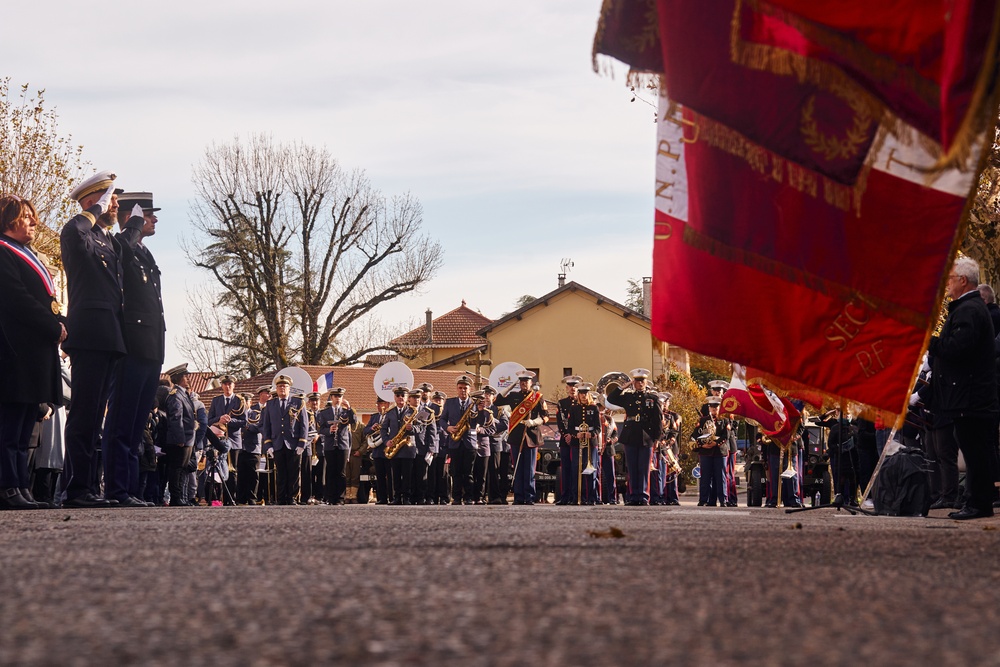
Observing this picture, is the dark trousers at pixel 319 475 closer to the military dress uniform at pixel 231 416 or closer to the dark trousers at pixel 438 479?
the military dress uniform at pixel 231 416

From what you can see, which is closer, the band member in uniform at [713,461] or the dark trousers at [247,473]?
the band member in uniform at [713,461]

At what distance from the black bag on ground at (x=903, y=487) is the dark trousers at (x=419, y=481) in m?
11.7

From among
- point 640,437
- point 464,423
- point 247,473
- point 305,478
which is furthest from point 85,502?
point 305,478

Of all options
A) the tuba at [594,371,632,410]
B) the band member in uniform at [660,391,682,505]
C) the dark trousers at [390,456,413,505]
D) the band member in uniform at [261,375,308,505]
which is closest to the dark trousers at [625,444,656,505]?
the tuba at [594,371,632,410]

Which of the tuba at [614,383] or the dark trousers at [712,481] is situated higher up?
the tuba at [614,383]

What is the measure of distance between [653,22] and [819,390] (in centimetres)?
245

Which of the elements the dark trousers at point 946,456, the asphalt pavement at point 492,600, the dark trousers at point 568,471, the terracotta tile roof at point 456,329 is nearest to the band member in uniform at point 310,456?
the dark trousers at point 568,471

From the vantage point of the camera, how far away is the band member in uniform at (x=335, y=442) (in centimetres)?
2075

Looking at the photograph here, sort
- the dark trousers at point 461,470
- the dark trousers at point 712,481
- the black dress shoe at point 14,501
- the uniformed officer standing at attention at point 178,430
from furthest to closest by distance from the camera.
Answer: the dark trousers at point 461,470 < the dark trousers at point 712,481 < the uniformed officer standing at attention at point 178,430 < the black dress shoe at point 14,501

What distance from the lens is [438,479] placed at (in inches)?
831

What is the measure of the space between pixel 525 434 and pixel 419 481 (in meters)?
2.77

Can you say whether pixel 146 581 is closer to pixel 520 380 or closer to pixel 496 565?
pixel 496 565

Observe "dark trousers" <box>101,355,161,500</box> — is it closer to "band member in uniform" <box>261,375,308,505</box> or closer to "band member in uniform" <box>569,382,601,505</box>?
"band member in uniform" <box>569,382,601,505</box>

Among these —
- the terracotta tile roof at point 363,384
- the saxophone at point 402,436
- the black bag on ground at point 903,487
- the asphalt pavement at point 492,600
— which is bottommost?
Result: the asphalt pavement at point 492,600
